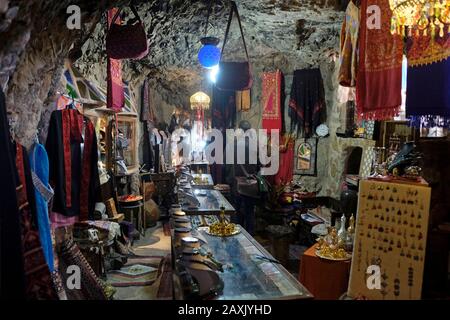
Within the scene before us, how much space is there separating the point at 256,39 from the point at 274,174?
3.92 m

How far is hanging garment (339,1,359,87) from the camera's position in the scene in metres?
3.96

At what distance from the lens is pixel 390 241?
135 inches

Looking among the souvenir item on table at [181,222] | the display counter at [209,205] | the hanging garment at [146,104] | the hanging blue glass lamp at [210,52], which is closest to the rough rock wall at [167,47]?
the hanging garment at [146,104]

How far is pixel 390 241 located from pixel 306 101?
7.46m

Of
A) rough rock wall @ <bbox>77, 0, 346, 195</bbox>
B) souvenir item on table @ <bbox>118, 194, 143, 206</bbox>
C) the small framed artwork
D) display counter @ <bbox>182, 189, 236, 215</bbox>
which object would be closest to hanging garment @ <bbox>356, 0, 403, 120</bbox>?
display counter @ <bbox>182, 189, 236, 215</bbox>

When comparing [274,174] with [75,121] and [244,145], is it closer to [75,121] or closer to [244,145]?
[244,145]

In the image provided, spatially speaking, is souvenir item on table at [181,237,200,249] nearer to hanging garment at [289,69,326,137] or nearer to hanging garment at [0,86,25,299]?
hanging garment at [0,86,25,299]

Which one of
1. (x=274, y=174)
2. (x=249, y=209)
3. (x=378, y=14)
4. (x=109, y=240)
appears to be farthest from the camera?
(x=274, y=174)

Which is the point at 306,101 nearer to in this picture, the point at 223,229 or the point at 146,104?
the point at 146,104

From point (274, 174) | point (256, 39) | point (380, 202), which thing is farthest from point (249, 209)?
point (380, 202)

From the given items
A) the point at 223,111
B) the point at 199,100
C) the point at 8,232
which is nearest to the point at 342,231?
the point at 8,232

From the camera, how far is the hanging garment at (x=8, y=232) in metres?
2.05

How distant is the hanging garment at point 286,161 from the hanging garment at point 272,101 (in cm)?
58

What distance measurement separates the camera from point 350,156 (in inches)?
362
